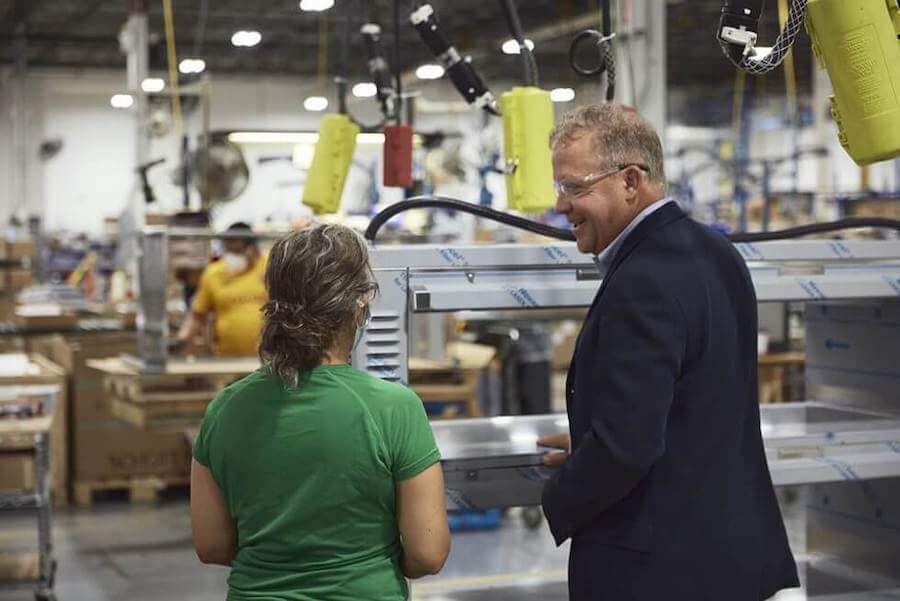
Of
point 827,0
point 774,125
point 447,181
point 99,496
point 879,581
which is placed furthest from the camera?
point 774,125

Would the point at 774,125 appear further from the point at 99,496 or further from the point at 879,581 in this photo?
the point at 879,581

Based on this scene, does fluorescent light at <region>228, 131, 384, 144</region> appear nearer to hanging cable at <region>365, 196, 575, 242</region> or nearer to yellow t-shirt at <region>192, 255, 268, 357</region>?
yellow t-shirt at <region>192, 255, 268, 357</region>

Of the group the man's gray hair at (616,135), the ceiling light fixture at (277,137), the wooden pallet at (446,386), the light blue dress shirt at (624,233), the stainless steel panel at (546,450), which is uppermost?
the ceiling light fixture at (277,137)

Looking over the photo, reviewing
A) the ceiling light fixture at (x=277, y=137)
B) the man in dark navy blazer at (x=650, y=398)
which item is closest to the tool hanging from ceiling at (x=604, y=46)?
the man in dark navy blazer at (x=650, y=398)

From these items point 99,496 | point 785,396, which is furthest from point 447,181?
point 99,496

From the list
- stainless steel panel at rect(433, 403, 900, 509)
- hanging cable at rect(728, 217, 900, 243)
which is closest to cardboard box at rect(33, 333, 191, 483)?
stainless steel panel at rect(433, 403, 900, 509)

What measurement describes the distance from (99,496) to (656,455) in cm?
635

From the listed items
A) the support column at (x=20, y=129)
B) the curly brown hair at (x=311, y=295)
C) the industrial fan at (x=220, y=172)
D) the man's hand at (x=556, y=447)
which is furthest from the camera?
the support column at (x=20, y=129)

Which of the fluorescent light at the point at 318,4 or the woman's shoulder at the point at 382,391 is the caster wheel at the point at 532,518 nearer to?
Answer: the fluorescent light at the point at 318,4

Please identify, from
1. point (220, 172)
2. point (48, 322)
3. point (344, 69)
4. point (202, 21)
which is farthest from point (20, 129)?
point (344, 69)

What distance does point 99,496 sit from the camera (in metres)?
7.75

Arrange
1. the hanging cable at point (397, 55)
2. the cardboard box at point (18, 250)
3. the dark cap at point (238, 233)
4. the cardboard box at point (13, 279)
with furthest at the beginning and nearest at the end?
the cardboard box at point (18, 250)
the cardboard box at point (13, 279)
the dark cap at point (238, 233)
the hanging cable at point (397, 55)

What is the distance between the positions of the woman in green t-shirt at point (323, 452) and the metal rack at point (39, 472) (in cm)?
337

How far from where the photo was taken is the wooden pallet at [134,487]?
7.52 m
